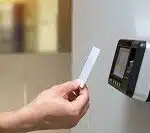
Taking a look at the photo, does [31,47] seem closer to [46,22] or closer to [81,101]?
[46,22]

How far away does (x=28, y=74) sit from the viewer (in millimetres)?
1168

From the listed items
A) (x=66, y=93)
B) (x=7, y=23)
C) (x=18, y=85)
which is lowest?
(x=18, y=85)

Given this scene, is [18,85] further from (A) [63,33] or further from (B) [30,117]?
(B) [30,117]

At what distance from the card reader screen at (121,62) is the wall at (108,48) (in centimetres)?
4

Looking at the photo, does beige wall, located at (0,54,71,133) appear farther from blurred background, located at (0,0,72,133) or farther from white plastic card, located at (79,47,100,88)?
white plastic card, located at (79,47,100,88)

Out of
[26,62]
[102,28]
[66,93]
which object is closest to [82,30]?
[102,28]

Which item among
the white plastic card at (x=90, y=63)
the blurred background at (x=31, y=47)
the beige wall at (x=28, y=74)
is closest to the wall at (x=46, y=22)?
the blurred background at (x=31, y=47)

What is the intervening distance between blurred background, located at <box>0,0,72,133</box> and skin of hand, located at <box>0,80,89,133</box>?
491 millimetres

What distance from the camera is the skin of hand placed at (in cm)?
52

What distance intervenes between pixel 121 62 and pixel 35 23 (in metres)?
0.57

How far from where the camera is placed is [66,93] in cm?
55

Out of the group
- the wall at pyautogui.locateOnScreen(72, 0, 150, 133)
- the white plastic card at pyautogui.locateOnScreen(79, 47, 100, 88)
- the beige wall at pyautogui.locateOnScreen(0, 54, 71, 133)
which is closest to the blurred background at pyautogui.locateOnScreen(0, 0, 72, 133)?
the beige wall at pyautogui.locateOnScreen(0, 54, 71, 133)

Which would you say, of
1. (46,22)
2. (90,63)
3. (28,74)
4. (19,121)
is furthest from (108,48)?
(28,74)

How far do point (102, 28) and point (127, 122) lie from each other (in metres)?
0.19
